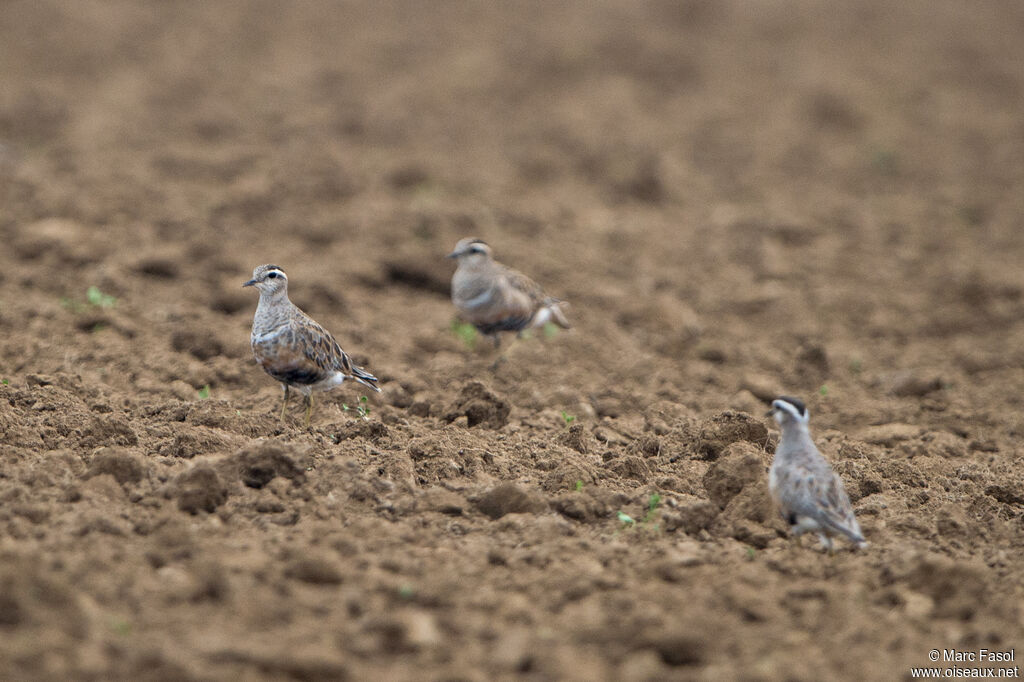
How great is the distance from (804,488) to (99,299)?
6280 mm

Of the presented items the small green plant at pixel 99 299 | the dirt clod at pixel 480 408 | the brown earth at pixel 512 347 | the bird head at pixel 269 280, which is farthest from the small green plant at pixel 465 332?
the small green plant at pixel 99 299

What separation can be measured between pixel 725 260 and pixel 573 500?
6441 millimetres

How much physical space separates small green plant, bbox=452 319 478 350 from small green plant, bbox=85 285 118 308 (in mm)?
3053

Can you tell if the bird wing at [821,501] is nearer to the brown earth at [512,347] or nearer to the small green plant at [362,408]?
the brown earth at [512,347]

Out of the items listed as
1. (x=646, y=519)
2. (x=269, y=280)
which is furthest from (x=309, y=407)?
(x=646, y=519)

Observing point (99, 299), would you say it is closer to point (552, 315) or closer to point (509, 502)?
point (552, 315)

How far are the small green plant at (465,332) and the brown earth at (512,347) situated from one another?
0.59 ft

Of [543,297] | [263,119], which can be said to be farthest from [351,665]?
[263,119]

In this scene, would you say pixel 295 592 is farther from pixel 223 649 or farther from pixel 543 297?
pixel 543 297

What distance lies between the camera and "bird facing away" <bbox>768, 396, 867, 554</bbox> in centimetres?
590

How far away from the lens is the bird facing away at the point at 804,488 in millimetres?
5902

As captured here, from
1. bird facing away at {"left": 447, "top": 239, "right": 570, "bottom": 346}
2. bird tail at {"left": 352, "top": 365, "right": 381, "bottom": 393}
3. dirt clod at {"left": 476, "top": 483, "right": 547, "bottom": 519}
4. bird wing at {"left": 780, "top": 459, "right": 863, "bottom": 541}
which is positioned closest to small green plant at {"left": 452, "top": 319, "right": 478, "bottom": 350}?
bird facing away at {"left": 447, "top": 239, "right": 570, "bottom": 346}

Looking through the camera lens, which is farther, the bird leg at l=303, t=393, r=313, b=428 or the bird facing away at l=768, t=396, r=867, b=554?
the bird leg at l=303, t=393, r=313, b=428

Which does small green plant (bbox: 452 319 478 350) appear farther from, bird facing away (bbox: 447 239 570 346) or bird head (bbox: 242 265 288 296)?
bird head (bbox: 242 265 288 296)
